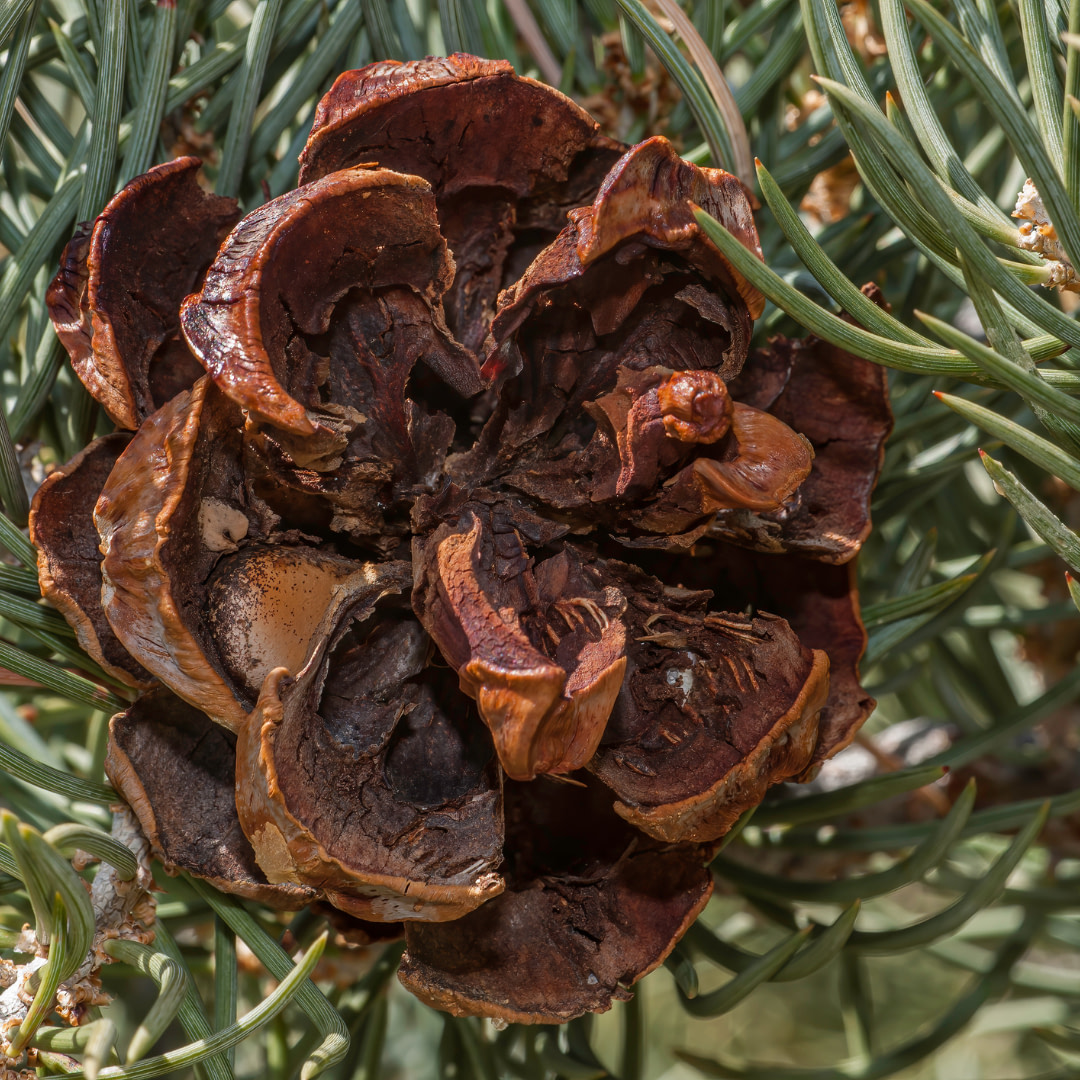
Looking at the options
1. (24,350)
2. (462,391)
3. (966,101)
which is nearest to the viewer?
(462,391)

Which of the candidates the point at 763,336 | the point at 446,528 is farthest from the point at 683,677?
the point at 763,336

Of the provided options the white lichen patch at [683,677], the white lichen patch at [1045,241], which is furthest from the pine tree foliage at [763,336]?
the white lichen patch at [683,677]

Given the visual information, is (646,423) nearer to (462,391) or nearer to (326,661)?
(462,391)

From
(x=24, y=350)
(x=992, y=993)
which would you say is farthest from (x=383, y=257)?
(x=992, y=993)

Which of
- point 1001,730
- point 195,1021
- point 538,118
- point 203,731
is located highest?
point 538,118

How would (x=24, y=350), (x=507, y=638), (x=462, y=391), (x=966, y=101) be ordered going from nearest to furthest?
(x=507, y=638)
(x=462, y=391)
(x=24, y=350)
(x=966, y=101)

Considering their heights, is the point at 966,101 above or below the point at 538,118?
below

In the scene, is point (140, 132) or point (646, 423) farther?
point (140, 132)

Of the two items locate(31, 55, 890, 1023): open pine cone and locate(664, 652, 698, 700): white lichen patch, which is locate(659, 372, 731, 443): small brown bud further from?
locate(664, 652, 698, 700): white lichen patch

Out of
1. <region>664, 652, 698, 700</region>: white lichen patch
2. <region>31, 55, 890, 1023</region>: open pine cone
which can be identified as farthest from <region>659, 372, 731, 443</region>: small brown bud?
<region>664, 652, 698, 700</region>: white lichen patch
